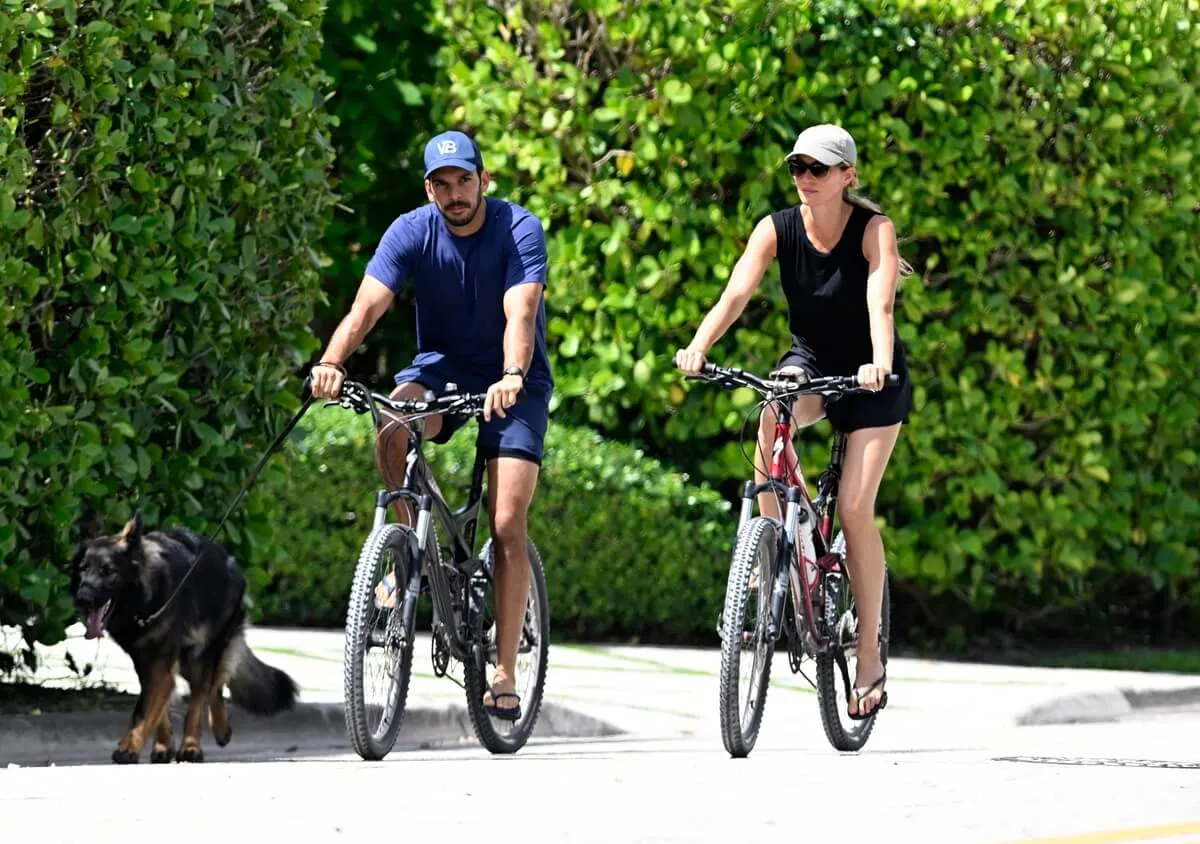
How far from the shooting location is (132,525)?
8.19m

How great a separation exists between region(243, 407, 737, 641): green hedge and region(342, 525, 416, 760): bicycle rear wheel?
5.02 m

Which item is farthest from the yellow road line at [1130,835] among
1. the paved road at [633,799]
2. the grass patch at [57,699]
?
the grass patch at [57,699]

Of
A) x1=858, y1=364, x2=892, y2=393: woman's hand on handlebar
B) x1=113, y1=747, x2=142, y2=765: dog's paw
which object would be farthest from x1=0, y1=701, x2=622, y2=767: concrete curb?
x1=858, y1=364, x2=892, y2=393: woman's hand on handlebar

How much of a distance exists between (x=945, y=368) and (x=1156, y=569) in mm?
1925

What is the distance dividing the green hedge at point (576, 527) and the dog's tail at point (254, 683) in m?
3.79

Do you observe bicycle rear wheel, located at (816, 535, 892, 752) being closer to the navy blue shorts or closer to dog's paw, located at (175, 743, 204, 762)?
the navy blue shorts

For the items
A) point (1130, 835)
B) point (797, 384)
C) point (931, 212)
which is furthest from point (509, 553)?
point (931, 212)

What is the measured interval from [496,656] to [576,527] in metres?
4.51

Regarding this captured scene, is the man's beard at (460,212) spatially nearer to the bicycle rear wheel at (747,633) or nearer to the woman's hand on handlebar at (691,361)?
the woman's hand on handlebar at (691,361)

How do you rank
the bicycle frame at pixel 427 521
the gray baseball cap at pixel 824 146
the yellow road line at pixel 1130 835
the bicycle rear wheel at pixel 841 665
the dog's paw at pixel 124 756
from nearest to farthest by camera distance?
the yellow road line at pixel 1130 835
the bicycle frame at pixel 427 521
the gray baseball cap at pixel 824 146
the dog's paw at pixel 124 756
the bicycle rear wheel at pixel 841 665

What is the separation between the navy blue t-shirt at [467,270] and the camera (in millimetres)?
8000

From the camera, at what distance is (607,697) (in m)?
10.5

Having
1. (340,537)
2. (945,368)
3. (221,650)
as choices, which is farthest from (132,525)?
(945,368)

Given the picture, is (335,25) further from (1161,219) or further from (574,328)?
(1161,219)
